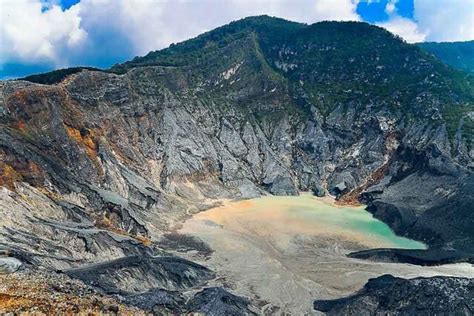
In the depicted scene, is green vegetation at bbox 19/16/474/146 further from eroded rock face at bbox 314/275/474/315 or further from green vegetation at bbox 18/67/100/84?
eroded rock face at bbox 314/275/474/315

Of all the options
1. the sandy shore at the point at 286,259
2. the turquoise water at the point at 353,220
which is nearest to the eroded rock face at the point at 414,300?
the sandy shore at the point at 286,259

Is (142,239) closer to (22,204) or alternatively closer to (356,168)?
(22,204)

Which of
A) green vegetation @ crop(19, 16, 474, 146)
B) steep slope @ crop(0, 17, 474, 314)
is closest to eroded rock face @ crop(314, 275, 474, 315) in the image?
steep slope @ crop(0, 17, 474, 314)

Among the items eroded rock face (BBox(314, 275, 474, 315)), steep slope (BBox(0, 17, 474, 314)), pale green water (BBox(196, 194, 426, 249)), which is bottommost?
eroded rock face (BBox(314, 275, 474, 315))

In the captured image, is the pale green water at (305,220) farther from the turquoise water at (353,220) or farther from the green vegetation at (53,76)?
the green vegetation at (53,76)

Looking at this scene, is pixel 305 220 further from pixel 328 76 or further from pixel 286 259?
pixel 328 76

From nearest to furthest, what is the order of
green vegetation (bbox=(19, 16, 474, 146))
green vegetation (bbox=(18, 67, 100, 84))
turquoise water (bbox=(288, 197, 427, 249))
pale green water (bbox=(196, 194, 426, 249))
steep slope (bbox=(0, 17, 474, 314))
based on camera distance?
steep slope (bbox=(0, 17, 474, 314))
turquoise water (bbox=(288, 197, 427, 249))
pale green water (bbox=(196, 194, 426, 249))
green vegetation (bbox=(18, 67, 100, 84))
green vegetation (bbox=(19, 16, 474, 146))

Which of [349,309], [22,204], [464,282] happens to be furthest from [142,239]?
[464,282]

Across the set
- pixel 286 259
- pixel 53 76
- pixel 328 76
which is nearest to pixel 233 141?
pixel 328 76
